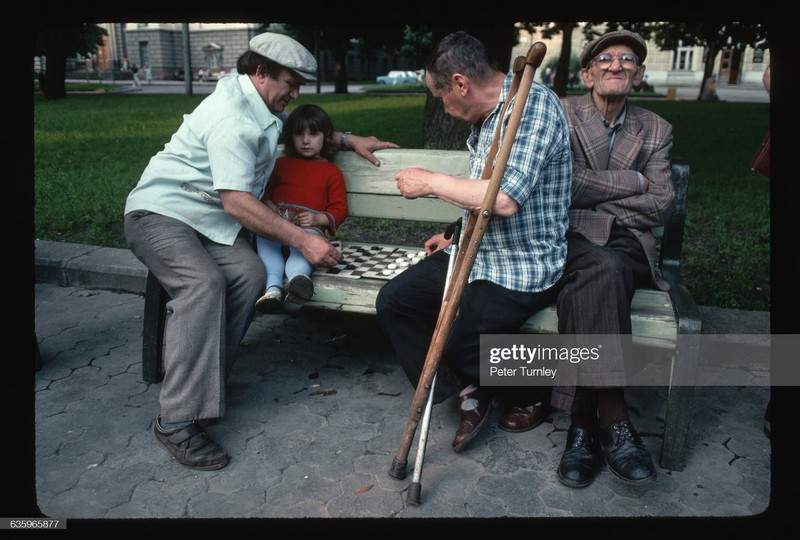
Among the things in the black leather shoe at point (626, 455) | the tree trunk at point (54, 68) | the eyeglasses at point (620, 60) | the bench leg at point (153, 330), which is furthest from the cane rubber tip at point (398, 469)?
the tree trunk at point (54, 68)

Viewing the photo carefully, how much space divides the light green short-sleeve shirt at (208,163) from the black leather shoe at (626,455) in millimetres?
1898

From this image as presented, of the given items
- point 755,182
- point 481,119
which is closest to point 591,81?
point 481,119

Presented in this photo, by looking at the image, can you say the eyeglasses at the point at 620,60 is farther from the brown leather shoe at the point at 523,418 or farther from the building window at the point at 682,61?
the building window at the point at 682,61

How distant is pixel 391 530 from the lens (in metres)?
2.46

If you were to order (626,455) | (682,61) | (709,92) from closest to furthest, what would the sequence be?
(626,455)
(709,92)
(682,61)

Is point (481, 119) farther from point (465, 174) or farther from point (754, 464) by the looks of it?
point (754, 464)

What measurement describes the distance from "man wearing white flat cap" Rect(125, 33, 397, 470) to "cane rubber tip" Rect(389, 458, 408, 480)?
0.69 m

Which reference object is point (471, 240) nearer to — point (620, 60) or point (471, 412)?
point (471, 412)

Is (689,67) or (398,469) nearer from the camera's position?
(398,469)

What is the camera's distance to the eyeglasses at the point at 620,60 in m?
3.20

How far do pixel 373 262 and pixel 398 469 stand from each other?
134 centimetres

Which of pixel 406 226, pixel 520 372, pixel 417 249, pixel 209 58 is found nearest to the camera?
pixel 520 372

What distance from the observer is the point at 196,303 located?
9.70 ft

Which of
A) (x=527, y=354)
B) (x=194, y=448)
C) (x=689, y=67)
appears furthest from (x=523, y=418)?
(x=689, y=67)
